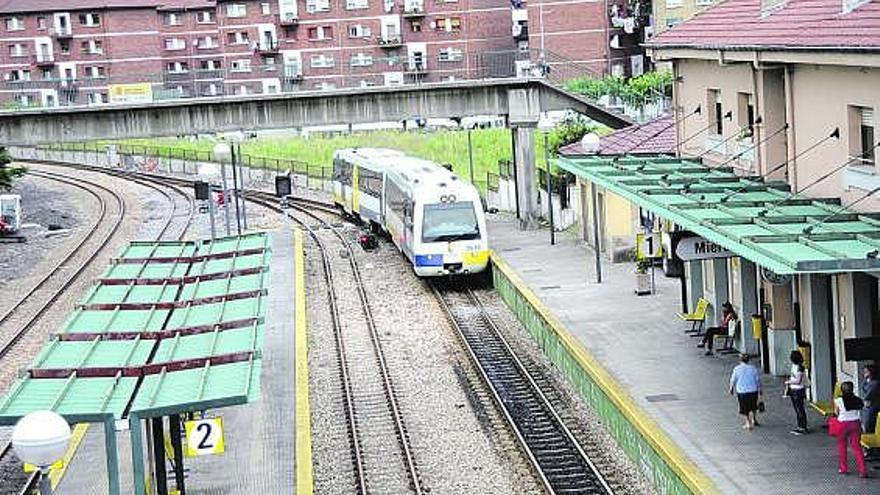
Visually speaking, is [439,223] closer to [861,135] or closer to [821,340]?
[821,340]

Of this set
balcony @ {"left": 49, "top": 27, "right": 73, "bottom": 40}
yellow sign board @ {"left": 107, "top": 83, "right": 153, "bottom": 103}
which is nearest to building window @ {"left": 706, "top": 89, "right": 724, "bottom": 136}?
yellow sign board @ {"left": 107, "top": 83, "right": 153, "bottom": 103}

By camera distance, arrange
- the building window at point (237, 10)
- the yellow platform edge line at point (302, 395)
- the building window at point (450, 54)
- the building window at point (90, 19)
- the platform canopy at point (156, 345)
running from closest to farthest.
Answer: the platform canopy at point (156, 345), the yellow platform edge line at point (302, 395), the building window at point (450, 54), the building window at point (237, 10), the building window at point (90, 19)

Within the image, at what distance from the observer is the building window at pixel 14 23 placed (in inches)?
4080

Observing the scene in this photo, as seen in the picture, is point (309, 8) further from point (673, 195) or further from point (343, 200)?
point (673, 195)

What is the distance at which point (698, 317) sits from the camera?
29.2 metres

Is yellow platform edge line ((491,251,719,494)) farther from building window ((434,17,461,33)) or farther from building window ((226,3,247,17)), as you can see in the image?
building window ((226,3,247,17))

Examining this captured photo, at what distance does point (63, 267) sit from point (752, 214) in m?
28.9

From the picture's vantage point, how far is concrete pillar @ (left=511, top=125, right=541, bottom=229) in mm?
47625

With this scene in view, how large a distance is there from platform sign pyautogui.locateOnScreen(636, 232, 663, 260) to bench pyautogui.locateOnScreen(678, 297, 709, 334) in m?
6.08

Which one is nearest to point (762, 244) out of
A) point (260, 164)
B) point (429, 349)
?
point (429, 349)

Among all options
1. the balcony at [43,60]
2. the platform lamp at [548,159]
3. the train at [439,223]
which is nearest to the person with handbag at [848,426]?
the train at [439,223]

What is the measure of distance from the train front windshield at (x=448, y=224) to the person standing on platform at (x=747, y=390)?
17142 millimetres

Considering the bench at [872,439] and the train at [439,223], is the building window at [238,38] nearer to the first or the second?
the train at [439,223]

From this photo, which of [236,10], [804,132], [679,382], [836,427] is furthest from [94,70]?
[836,427]
